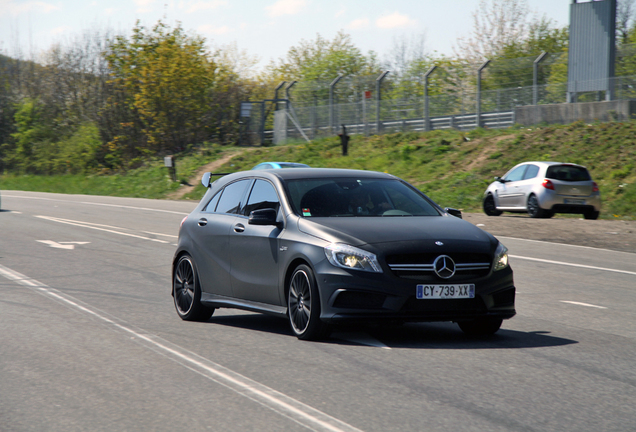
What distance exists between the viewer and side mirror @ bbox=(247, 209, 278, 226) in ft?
23.9

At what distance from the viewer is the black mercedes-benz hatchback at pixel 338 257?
6.49 meters

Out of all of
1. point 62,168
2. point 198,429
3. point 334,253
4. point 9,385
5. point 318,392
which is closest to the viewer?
point 198,429

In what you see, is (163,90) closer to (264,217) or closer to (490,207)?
(490,207)

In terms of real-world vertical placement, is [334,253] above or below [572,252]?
above

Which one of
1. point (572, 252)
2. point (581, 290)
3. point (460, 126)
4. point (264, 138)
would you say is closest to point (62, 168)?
point (264, 138)

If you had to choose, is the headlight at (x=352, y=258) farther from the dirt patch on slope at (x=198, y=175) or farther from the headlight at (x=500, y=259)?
the dirt patch on slope at (x=198, y=175)

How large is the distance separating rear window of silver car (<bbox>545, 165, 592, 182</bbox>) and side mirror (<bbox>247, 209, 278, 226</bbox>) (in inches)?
605

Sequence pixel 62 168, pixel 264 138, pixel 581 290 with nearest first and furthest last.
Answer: pixel 581 290
pixel 264 138
pixel 62 168

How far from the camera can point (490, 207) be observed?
78.1 ft

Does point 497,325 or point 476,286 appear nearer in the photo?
point 476,286

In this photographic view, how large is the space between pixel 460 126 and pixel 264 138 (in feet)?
48.0

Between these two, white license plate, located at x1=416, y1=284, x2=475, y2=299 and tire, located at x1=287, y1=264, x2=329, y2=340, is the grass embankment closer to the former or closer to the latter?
white license plate, located at x1=416, y1=284, x2=475, y2=299

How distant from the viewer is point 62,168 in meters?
53.9

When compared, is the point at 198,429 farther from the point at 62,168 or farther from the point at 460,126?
the point at 62,168
